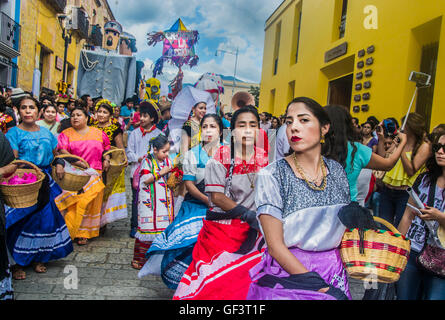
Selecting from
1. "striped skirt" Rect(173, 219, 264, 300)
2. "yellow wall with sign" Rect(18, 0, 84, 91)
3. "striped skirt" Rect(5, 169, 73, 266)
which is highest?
"yellow wall with sign" Rect(18, 0, 84, 91)

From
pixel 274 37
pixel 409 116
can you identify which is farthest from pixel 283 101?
pixel 409 116

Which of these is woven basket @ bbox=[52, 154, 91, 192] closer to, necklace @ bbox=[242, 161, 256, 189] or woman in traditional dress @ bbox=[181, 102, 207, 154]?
woman in traditional dress @ bbox=[181, 102, 207, 154]

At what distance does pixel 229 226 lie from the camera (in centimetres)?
248

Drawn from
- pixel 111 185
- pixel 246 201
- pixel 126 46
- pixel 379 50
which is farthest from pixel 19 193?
pixel 379 50

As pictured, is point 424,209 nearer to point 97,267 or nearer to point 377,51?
point 97,267

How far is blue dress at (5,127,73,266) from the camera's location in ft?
12.6

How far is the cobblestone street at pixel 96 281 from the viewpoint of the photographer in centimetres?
338

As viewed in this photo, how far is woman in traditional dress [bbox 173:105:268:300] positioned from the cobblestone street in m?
1.17

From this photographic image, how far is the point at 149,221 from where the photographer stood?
4.22 m

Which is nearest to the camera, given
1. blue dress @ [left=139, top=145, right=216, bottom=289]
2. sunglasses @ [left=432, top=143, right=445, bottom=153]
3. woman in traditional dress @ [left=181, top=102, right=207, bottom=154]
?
sunglasses @ [left=432, top=143, right=445, bottom=153]

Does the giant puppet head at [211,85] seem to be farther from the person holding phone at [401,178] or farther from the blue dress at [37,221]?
the person holding phone at [401,178]

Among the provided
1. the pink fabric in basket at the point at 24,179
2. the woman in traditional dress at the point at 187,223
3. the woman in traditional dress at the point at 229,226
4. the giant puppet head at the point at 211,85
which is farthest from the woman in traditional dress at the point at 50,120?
the woman in traditional dress at the point at 229,226

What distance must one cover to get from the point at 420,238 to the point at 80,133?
151 inches

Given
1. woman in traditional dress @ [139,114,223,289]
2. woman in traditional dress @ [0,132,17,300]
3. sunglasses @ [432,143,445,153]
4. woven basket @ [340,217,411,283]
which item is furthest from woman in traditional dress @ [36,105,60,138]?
woven basket @ [340,217,411,283]
